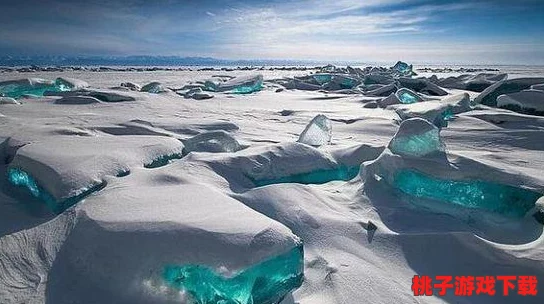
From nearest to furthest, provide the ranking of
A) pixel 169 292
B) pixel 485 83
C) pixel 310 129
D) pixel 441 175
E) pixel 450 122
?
pixel 169 292 → pixel 441 175 → pixel 310 129 → pixel 450 122 → pixel 485 83

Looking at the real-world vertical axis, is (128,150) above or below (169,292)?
above

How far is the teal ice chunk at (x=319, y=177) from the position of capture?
7.16 feet

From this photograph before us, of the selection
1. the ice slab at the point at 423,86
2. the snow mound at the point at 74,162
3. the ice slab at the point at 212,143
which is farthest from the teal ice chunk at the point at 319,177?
the ice slab at the point at 423,86

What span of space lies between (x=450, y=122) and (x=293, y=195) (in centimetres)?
315

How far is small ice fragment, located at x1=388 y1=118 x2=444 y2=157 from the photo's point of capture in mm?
2166

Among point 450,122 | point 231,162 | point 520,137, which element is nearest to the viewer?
point 231,162

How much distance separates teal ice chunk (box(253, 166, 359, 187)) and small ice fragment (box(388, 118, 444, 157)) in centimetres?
35

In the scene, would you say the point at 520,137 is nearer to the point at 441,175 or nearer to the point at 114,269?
the point at 441,175

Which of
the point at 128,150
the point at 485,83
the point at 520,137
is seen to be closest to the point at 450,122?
the point at 520,137

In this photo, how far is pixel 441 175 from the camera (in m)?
2.03

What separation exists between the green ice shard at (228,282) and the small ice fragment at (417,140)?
1363mm

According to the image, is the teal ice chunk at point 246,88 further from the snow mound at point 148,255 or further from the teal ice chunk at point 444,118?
the snow mound at point 148,255

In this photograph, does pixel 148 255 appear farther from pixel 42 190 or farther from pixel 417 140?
pixel 417 140

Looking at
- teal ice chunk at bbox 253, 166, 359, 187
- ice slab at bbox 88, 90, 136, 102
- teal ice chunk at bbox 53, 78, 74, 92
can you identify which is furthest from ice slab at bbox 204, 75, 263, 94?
teal ice chunk at bbox 253, 166, 359, 187
